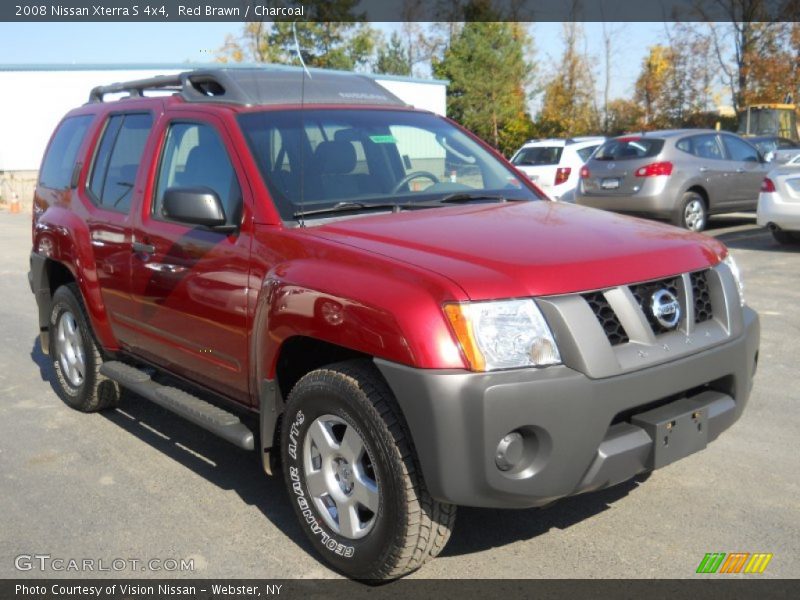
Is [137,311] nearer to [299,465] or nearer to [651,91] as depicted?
[299,465]

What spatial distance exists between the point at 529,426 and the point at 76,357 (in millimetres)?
3839

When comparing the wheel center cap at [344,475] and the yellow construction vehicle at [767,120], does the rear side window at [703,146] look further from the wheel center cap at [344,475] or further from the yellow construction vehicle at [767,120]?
the yellow construction vehicle at [767,120]

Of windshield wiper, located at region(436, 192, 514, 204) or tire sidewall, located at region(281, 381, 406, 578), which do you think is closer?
tire sidewall, located at region(281, 381, 406, 578)

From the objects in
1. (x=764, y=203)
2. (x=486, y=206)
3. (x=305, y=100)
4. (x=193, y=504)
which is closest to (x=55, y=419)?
(x=193, y=504)

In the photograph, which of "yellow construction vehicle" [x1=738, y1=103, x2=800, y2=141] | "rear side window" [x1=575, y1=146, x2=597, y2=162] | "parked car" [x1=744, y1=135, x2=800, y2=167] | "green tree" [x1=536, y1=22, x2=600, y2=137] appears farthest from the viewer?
"green tree" [x1=536, y1=22, x2=600, y2=137]

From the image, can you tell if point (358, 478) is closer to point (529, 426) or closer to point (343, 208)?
point (529, 426)

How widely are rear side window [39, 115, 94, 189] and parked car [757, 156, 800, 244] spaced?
892 centimetres

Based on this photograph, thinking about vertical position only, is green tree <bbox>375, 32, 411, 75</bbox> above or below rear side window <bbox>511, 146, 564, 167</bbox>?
above

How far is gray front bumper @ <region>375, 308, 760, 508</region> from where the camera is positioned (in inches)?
120

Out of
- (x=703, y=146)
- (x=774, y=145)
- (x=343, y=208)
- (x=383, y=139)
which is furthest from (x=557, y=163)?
(x=343, y=208)

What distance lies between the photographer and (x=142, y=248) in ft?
15.8

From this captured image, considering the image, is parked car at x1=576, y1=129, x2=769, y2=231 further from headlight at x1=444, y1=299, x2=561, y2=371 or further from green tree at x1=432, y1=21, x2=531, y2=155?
green tree at x1=432, y1=21, x2=531, y2=155

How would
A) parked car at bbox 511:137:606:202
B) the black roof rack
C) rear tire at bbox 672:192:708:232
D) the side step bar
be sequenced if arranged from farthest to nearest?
parked car at bbox 511:137:606:202, rear tire at bbox 672:192:708:232, the black roof rack, the side step bar

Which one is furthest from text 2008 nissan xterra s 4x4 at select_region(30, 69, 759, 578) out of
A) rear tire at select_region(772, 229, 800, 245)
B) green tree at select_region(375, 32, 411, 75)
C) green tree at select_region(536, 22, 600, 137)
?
green tree at select_region(536, 22, 600, 137)
